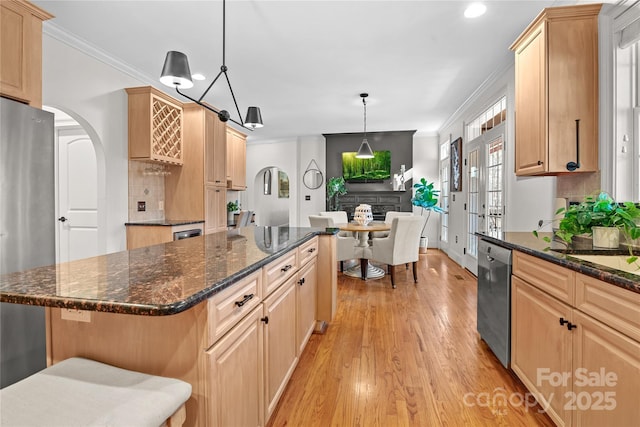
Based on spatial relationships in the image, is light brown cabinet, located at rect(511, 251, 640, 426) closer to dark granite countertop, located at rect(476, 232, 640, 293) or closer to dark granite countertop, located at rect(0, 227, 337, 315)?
dark granite countertop, located at rect(476, 232, 640, 293)

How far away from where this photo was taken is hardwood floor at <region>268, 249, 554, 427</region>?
5.38 ft

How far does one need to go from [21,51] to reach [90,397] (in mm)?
2284

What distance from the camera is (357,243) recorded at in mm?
4551

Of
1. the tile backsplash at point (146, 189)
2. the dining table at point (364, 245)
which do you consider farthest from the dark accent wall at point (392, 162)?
the tile backsplash at point (146, 189)

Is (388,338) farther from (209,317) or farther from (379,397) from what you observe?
(209,317)

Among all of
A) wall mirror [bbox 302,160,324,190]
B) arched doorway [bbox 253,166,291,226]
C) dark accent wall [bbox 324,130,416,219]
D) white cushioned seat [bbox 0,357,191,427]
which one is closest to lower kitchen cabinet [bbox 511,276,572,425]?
white cushioned seat [bbox 0,357,191,427]

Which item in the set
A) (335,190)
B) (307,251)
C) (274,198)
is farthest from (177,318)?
(274,198)

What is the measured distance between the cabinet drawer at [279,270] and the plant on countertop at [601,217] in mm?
1422

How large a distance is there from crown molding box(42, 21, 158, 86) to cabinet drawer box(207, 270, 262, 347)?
10.0ft

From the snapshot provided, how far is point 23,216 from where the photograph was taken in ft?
6.20

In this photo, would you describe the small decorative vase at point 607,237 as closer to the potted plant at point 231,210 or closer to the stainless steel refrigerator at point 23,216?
the stainless steel refrigerator at point 23,216

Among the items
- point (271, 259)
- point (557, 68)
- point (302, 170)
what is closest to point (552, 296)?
point (271, 259)

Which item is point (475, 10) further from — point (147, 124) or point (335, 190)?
point (335, 190)

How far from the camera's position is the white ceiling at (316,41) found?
249 cm
